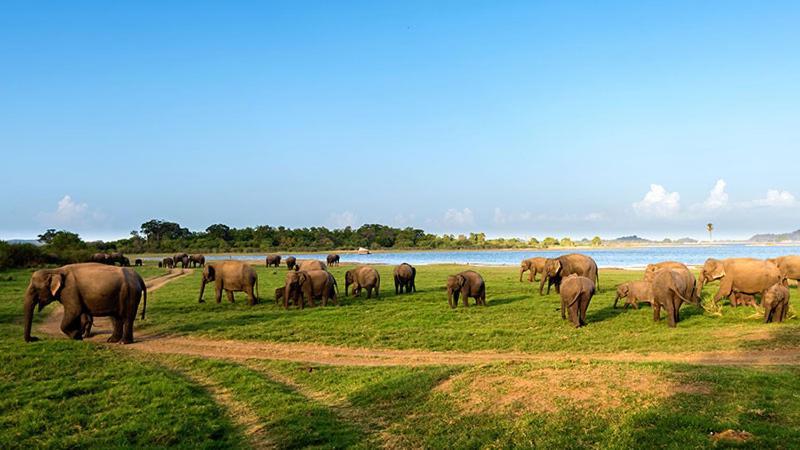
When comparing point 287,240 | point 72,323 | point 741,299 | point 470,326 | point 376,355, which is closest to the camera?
point 376,355

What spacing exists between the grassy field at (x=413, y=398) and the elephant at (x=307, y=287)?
7594mm

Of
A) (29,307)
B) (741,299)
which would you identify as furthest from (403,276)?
(29,307)

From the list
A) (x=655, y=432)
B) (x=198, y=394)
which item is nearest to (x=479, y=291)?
(x=198, y=394)

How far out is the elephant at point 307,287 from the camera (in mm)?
25011

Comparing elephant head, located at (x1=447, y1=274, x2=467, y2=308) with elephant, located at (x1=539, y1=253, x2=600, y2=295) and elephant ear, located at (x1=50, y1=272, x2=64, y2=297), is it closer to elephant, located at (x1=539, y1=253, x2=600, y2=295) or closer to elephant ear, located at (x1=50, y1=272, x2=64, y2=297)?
elephant, located at (x1=539, y1=253, x2=600, y2=295)

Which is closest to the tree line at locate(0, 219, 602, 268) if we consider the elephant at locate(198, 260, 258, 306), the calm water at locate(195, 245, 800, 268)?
the calm water at locate(195, 245, 800, 268)

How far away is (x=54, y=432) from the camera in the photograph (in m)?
9.22

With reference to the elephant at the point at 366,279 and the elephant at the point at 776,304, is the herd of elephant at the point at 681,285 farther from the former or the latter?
the elephant at the point at 366,279

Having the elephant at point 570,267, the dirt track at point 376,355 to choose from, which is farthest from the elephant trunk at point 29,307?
the elephant at point 570,267

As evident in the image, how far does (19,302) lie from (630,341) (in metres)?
27.7

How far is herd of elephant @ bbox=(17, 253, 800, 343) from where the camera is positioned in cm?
1658

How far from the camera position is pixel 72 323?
656 inches

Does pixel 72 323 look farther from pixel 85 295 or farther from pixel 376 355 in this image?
pixel 376 355

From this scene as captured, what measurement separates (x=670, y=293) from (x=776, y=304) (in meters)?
3.48
